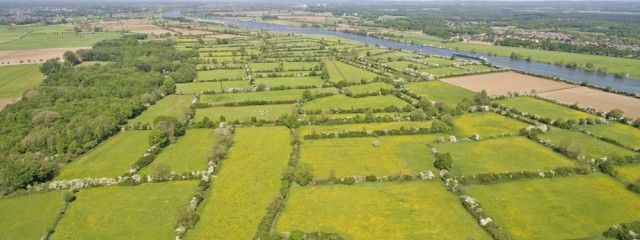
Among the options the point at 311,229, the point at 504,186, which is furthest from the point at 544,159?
the point at 311,229

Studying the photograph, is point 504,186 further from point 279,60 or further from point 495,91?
point 279,60

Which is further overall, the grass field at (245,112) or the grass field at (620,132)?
the grass field at (245,112)

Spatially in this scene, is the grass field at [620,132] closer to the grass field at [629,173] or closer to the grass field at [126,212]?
the grass field at [629,173]

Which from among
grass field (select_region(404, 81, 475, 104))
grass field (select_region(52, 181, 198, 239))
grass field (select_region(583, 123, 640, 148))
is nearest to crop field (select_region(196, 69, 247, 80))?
grass field (select_region(404, 81, 475, 104))

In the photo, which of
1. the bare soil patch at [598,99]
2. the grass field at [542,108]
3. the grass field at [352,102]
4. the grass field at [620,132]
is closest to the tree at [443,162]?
the grass field at [352,102]

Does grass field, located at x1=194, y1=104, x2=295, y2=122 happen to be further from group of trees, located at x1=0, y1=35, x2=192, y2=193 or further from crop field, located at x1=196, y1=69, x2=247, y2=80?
crop field, located at x1=196, y1=69, x2=247, y2=80

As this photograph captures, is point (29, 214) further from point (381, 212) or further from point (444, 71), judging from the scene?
point (444, 71)

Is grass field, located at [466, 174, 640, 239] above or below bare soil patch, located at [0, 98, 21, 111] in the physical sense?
below
